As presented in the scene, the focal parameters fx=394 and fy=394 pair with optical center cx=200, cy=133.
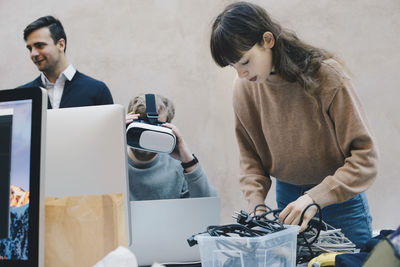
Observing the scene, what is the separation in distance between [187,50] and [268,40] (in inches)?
80.7

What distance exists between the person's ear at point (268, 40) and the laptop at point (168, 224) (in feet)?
1.69

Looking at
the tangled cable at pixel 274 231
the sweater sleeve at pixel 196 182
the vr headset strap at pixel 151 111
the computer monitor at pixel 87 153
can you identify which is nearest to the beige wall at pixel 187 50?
the sweater sleeve at pixel 196 182

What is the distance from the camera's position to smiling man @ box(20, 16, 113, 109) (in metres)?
2.05

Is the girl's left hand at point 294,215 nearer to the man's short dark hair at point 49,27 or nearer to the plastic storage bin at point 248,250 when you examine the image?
the plastic storage bin at point 248,250

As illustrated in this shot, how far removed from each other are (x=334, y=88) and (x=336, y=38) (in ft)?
6.73

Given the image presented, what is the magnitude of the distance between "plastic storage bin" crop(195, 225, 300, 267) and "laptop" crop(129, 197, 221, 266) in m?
0.19

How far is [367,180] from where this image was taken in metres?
1.13

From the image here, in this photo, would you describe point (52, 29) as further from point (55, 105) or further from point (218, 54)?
point (218, 54)

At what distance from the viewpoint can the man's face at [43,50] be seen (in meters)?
2.12

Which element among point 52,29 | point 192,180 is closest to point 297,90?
point 192,180

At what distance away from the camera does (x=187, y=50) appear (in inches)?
124

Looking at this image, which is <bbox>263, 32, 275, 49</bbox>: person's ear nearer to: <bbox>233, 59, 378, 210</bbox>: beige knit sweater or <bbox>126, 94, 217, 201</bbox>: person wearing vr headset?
<bbox>233, 59, 378, 210</bbox>: beige knit sweater

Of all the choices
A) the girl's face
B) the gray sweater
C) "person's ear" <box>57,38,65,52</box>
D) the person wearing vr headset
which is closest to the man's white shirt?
"person's ear" <box>57,38,65,52</box>

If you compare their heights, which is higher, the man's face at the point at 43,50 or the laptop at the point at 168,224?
the man's face at the point at 43,50
